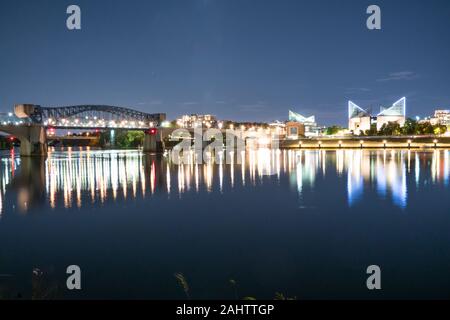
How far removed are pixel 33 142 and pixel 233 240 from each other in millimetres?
76284

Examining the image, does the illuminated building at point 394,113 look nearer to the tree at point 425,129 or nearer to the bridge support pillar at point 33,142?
the tree at point 425,129

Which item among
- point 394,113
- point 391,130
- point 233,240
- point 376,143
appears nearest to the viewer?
point 233,240

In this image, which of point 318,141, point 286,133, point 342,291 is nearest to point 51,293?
point 342,291

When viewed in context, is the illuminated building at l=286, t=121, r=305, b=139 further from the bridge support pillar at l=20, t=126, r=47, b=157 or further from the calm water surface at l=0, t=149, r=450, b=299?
the calm water surface at l=0, t=149, r=450, b=299

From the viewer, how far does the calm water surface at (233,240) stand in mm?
10477

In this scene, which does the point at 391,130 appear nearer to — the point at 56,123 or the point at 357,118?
the point at 357,118

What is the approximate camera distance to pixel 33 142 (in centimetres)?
8038

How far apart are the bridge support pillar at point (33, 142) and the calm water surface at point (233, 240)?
54732 millimetres

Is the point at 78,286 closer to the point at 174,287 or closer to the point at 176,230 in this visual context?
the point at 174,287

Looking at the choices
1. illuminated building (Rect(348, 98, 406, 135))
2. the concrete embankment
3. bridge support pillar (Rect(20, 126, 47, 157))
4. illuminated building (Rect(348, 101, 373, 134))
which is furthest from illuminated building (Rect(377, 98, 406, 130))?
bridge support pillar (Rect(20, 126, 47, 157))

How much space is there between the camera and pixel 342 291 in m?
9.88

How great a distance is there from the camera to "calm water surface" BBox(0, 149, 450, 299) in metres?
10.5

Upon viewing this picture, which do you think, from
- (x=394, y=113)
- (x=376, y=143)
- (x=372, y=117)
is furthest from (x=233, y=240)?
(x=372, y=117)
